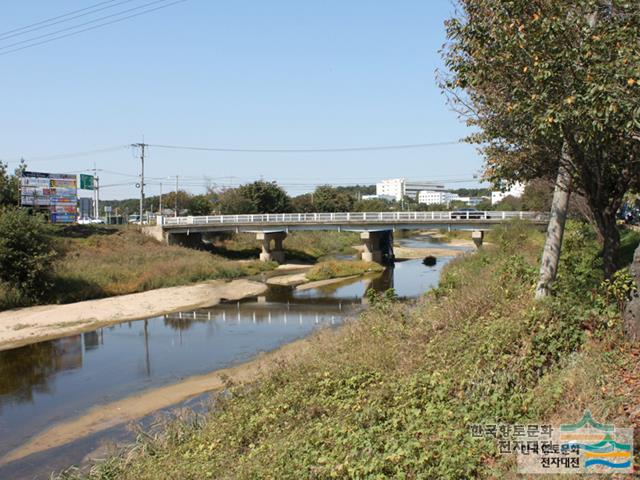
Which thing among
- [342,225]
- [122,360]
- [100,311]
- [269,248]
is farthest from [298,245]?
[122,360]

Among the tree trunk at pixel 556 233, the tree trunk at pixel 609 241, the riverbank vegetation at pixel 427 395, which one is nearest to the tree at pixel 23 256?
the riverbank vegetation at pixel 427 395

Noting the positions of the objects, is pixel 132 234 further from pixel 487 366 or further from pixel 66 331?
pixel 487 366

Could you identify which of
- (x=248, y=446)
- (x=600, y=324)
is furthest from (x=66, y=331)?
(x=600, y=324)

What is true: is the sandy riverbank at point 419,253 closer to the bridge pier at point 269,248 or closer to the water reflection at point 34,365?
the bridge pier at point 269,248

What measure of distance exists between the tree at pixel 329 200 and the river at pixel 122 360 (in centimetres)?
6065

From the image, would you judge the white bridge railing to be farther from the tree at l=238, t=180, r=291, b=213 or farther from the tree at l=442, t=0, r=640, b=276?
the tree at l=442, t=0, r=640, b=276

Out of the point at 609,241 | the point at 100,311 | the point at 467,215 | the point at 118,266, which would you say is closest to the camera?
the point at 609,241

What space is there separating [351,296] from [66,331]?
18.1 meters

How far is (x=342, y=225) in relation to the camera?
56.2 m

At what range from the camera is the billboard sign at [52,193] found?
48.0 m

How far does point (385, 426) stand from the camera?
27.6 feet

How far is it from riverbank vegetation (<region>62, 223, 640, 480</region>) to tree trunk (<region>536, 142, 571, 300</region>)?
0.39 meters

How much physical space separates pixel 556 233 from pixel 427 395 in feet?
16.8

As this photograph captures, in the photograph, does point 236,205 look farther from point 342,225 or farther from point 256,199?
point 342,225
